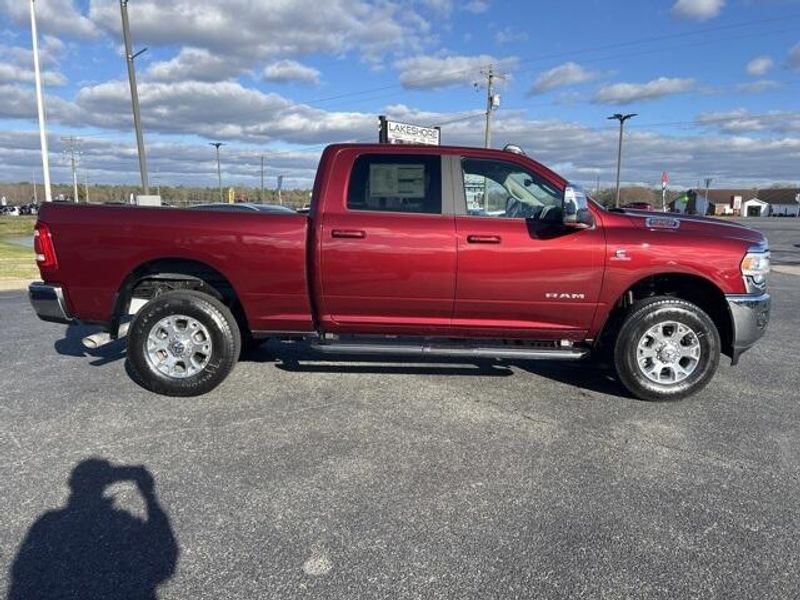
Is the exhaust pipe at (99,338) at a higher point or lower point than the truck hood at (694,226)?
lower

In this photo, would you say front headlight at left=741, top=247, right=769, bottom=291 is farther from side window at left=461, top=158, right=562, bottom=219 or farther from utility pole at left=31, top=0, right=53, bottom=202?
utility pole at left=31, top=0, right=53, bottom=202

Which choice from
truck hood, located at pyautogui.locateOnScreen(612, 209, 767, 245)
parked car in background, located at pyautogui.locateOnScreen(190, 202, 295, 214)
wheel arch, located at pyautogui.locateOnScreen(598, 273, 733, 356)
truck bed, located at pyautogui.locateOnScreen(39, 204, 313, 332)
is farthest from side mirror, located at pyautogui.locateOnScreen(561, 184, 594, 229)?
parked car in background, located at pyautogui.locateOnScreen(190, 202, 295, 214)

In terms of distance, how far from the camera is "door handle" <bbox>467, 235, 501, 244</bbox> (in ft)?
15.6

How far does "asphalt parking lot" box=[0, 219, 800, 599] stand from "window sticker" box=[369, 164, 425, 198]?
1656mm

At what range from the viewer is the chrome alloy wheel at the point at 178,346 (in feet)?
16.2

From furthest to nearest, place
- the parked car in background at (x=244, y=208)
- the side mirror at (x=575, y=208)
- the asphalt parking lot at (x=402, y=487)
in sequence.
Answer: the parked car in background at (x=244, y=208)
the side mirror at (x=575, y=208)
the asphalt parking lot at (x=402, y=487)

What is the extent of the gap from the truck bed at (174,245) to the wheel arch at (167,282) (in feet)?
0.26

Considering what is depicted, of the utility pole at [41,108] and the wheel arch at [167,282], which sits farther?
the utility pole at [41,108]

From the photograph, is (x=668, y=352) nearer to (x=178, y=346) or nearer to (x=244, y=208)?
(x=178, y=346)

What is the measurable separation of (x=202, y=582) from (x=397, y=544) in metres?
0.88

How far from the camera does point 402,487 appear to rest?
11.1 feet

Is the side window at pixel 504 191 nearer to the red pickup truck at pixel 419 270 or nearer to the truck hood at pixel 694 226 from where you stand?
the red pickup truck at pixel 419 270

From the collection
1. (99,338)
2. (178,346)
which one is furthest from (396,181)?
(99,338)

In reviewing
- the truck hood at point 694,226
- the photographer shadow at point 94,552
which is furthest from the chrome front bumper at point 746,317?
the photographer shadow at point 94,552
